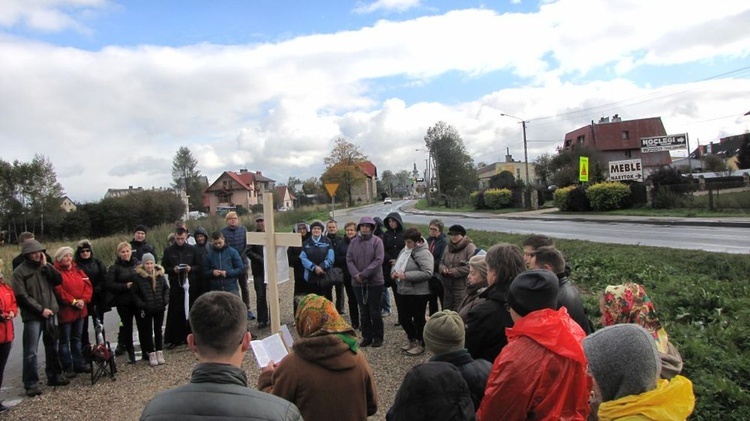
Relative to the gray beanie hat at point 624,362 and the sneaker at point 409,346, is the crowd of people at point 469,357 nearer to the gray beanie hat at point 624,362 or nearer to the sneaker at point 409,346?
the gray beanie hat at point 624,362

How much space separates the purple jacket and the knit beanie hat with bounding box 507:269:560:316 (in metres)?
3.83

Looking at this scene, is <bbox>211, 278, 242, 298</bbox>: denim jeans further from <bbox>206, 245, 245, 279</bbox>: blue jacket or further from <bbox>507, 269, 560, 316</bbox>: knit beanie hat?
<bbox>507, 269, 560, 316</bbox>: knit beanie hat

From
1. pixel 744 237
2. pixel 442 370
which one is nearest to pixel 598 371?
pixel 442 370

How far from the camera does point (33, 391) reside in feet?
17.3

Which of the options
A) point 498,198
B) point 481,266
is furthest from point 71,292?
point 498,198

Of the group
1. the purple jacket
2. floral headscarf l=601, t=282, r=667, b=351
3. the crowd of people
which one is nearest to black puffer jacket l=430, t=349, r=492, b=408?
the crowd of people

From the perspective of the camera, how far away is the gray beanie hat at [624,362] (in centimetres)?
199

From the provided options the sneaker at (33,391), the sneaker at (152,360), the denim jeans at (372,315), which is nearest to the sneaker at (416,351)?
the denim jeans at (372,315)

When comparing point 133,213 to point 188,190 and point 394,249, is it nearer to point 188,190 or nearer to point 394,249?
point 394,249

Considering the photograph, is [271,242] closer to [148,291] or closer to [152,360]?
[148,291]

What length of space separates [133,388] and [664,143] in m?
48.3

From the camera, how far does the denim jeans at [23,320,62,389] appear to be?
17.4 feet

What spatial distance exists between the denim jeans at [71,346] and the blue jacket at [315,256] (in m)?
2.88

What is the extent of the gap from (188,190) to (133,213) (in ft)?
162
